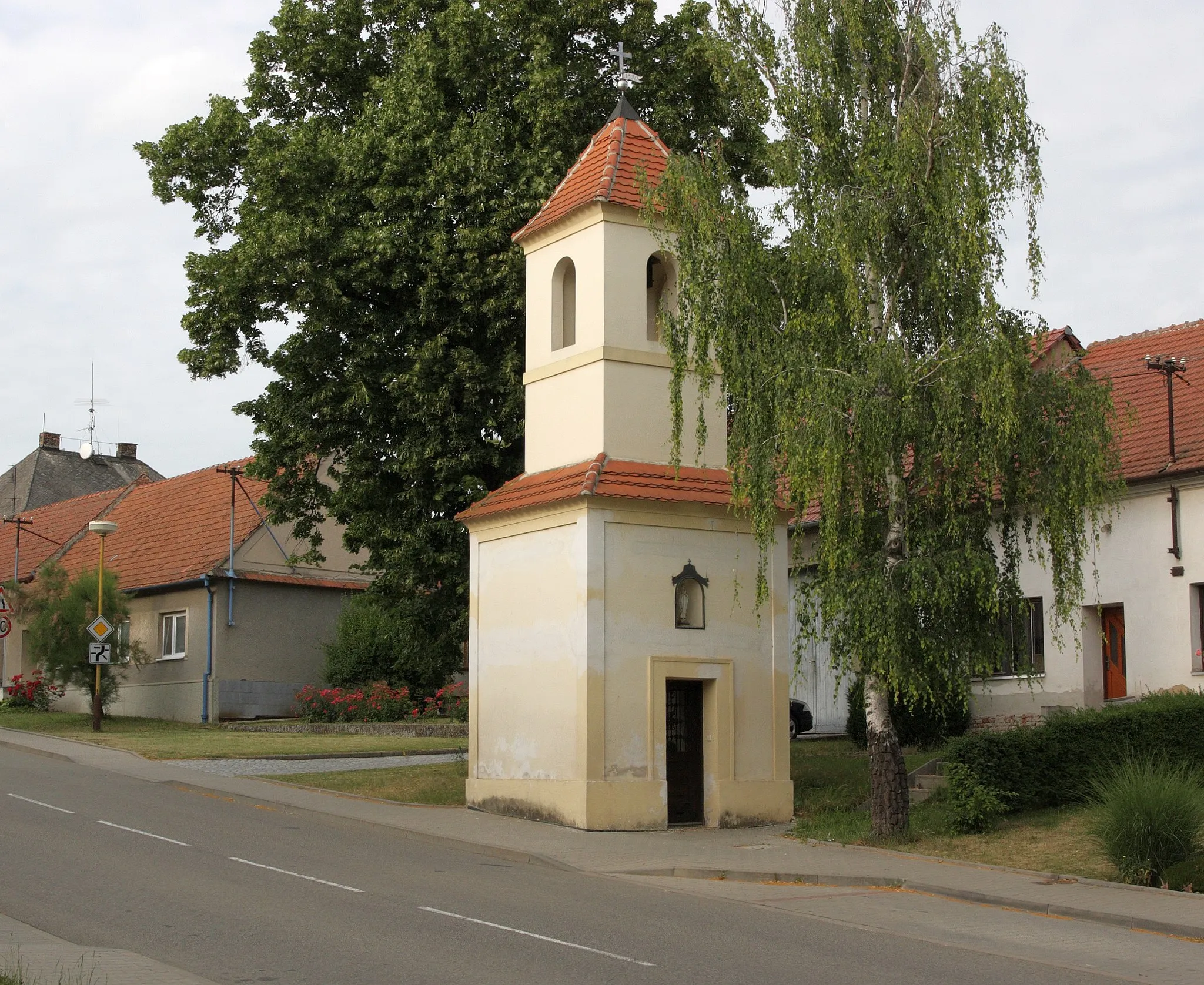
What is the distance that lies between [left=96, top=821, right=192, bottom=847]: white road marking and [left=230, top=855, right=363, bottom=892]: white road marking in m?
1.12

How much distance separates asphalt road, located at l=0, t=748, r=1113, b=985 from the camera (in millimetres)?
9953

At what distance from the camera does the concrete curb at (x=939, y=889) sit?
491 inches

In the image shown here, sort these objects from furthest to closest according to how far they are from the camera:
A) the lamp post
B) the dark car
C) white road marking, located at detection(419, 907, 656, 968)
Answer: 1. the lamp post
2. the dark car
3. white road marking, located at detection(419, 907, 656, 968)

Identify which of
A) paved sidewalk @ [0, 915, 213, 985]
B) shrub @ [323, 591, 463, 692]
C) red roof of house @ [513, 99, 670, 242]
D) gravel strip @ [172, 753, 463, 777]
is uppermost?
red roof of house @ [513, 99, 670, 242]

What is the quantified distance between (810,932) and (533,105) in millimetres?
15896

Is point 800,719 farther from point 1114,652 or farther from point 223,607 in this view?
point 223,607

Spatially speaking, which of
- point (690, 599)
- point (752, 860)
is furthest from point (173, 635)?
point (752, 860)

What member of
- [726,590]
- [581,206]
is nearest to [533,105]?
[581,206]

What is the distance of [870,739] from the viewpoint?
→ 58.3 feet

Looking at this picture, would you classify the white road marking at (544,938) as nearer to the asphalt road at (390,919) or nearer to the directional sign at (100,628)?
the asphalt road at (390,919)

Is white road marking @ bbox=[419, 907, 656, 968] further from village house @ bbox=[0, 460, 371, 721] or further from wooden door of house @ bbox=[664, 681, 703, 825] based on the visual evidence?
village house @ bbox=[0, 460, 371, 721]

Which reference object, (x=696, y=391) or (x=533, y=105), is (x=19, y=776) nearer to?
(x=696, y=391)

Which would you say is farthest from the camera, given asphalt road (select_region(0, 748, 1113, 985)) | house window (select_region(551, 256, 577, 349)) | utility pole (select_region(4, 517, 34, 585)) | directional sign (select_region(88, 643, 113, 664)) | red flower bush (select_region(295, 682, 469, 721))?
utility pole (select_region(4, 517, 34, 585))

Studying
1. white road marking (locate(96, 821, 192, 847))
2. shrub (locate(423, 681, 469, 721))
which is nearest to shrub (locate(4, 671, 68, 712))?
shrub (locate(423, 681, 469, 721))
